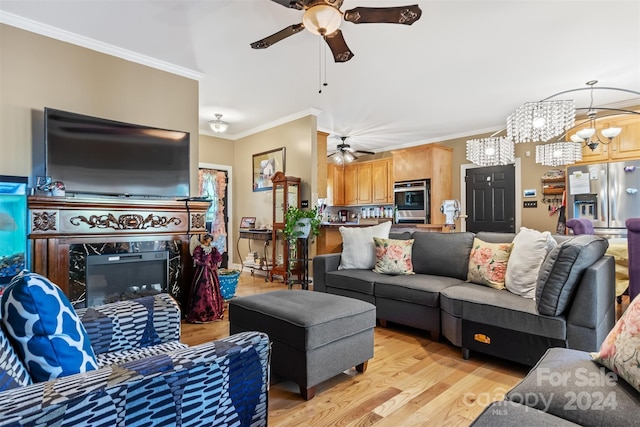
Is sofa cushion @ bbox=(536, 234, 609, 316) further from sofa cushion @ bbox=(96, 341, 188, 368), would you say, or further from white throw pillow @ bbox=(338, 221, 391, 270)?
sofa cushion @ bbox=(96, 341, 188, 368)

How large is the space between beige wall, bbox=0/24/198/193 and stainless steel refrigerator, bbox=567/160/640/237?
5.29 m

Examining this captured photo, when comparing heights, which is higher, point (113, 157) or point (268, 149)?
point (268, 149)

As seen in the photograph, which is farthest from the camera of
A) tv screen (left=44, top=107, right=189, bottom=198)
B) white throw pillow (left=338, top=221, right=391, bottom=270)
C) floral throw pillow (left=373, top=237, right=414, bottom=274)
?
white throw pillow (left=338, top=221, right=391, bottom=270)

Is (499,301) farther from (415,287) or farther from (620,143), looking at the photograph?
(620,143)

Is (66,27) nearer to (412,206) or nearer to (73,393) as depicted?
A: (73,393)

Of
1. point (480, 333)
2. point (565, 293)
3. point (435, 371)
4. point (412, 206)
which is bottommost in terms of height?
point (435, 371)

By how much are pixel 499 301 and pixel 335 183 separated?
6186mm

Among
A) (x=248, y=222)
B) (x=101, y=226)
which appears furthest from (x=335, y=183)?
(x=101, y=226)

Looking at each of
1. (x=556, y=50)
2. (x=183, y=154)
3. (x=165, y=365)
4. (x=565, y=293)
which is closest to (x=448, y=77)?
(x=556, y=50)

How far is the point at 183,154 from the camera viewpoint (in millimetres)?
3471

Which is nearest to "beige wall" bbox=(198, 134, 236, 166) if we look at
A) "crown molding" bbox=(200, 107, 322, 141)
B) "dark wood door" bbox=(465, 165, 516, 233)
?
"crown molding" bbox=(200, 107, 322, 141)

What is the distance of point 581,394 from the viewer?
1051 millimetres

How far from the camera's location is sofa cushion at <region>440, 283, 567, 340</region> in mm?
2059

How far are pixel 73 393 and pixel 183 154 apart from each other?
307 cm
